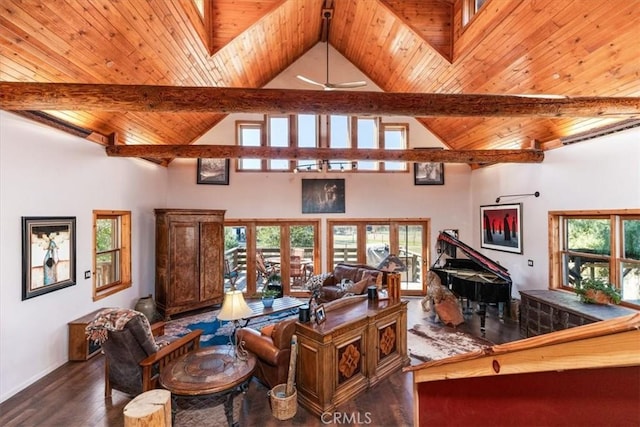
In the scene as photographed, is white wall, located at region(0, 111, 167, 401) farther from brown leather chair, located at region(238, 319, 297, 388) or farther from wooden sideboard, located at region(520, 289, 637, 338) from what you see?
wooden sideboard, located at region(520, 289, 637, 338)

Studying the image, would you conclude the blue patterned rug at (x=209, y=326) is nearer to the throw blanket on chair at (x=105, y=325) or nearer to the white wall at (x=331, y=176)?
the throw blanket on chair at (x=105, y=325)

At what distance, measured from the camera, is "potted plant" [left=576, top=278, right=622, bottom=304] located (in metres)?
4.34

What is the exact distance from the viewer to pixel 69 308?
4.62 metres

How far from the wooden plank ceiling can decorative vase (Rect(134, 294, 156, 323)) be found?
3.21 meters

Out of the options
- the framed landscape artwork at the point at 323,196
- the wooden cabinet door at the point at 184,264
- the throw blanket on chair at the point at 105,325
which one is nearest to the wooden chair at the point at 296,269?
the framed landscape artwork at the point at 323,196

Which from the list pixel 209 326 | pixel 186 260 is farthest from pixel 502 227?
pixel 186 260

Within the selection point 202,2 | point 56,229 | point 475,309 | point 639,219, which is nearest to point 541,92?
point 639,219

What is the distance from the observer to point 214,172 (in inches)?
314

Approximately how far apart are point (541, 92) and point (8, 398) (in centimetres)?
835

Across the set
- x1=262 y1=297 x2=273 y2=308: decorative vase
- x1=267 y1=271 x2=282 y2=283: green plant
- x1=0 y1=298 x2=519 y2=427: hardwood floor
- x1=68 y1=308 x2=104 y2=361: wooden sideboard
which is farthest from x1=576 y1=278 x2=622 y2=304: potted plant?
x1=68 y1=308 x2=104 y2=361: wooden sideboard

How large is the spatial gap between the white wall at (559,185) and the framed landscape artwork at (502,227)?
0.43 feet

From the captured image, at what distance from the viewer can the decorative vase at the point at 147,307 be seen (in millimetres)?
6074

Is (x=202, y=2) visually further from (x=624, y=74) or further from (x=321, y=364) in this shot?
(x=624, y=74)

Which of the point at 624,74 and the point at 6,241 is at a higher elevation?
the point at 624,74
